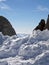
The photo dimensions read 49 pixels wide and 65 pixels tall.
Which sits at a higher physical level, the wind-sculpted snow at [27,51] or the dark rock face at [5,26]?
the dark rock face at [5,26]

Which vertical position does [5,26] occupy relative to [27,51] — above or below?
above

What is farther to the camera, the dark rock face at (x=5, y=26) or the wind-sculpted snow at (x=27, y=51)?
the dark rock face at (x=5, y=26)

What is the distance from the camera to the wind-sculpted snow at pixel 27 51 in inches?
508

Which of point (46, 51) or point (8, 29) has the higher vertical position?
point (8, 29)

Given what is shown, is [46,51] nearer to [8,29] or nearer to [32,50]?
[32,50]

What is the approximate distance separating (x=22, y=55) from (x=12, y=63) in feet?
4.35

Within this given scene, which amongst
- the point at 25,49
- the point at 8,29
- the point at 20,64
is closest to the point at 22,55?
the point at 25,49

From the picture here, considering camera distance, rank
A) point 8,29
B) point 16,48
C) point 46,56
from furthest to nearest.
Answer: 1. point 8,29
2. point 16,48
3. point 46,56

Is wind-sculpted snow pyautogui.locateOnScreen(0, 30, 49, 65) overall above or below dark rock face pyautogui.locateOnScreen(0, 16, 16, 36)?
below

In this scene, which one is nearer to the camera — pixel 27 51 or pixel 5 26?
pixel 27 51

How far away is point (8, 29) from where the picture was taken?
138ft

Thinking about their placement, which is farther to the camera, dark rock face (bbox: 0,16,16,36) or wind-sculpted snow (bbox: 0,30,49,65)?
dark rock face (bbox: 0,16,16,36)

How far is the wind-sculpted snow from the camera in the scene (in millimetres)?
12906

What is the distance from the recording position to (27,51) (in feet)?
45.9
